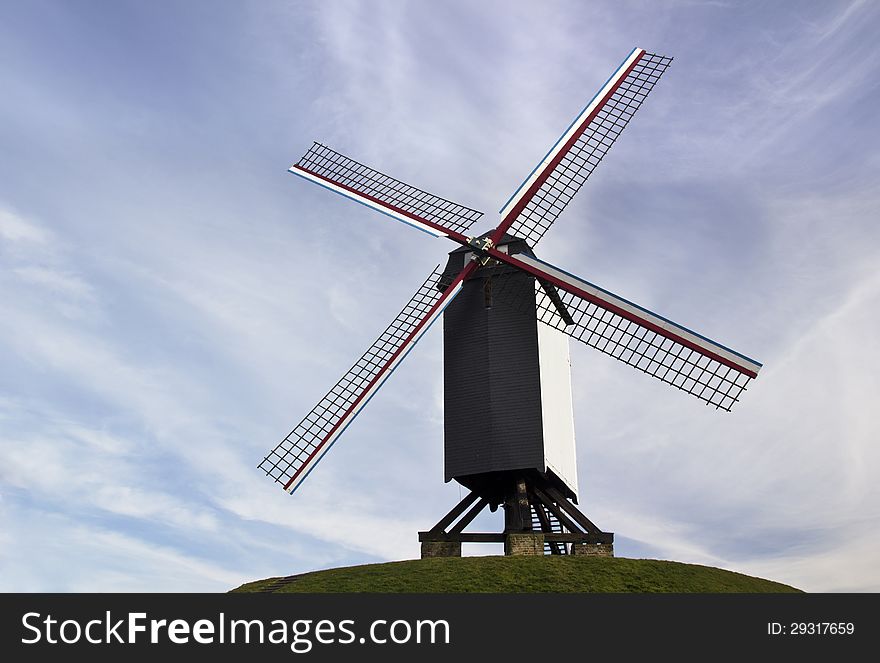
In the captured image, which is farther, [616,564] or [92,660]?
[616,564]

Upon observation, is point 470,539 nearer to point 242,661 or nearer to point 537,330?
point 537,330

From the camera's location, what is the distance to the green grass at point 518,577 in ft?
85.9

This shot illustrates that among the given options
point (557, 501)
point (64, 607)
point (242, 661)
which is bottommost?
point (242, 661)

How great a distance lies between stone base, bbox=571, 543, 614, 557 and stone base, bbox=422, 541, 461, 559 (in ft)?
12.8

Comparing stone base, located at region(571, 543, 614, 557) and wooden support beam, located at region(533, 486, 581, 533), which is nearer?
stone base, located at region(571, 543, 614, 557)

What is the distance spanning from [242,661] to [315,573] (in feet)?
30.5

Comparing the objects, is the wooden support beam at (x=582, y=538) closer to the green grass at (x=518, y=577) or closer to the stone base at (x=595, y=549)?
the stone base at (x=595, y=549)

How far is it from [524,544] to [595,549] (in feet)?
7.95

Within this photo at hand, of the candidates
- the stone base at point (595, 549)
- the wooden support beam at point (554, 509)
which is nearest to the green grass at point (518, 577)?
the stone base at point (595, 549)

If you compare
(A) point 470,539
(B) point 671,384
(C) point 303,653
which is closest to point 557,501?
(A) point 470,539

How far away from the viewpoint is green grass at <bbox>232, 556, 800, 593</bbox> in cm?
2617

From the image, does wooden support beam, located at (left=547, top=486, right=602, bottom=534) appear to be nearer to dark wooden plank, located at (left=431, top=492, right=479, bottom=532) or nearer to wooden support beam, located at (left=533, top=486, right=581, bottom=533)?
wooden support beam, located at (left=533, top=486, right=581, bottom=533)

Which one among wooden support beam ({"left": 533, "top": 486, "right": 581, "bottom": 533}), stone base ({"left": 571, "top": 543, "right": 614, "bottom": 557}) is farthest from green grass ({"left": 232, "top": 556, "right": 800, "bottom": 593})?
wooden support beam ({"left": 533, "top": 486, "right": 581, "bottom": 533})

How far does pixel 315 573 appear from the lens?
95.6ft
